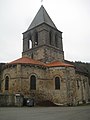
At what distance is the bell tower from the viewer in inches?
1172

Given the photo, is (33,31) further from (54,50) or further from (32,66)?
(32,66)

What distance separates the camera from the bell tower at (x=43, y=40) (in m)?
29.8

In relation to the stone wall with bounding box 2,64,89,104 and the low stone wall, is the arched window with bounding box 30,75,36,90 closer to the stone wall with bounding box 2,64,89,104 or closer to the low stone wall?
the stone wall with bounding box 2,64,89,104

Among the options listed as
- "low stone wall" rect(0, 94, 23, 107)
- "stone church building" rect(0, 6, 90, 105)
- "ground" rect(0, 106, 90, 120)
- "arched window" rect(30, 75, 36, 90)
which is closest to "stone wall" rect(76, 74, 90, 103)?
"stone church building" rect(0, 6, 90, 105)

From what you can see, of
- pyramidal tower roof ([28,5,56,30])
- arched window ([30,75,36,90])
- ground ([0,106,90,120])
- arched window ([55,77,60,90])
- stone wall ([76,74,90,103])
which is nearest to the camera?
ground ([0,106,90,120])

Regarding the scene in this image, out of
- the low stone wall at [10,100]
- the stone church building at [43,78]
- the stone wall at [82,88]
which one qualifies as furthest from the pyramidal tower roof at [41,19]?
the low stone wall at [10,100]

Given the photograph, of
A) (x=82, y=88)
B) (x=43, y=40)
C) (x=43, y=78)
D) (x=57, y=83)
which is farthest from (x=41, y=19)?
(x=82, y=88)

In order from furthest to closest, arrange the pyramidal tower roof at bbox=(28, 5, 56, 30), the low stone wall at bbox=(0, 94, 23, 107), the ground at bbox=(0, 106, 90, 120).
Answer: the pyramidal tower roof at bbox=(28, 5, 56, 30)
the low stone wall at bbox=(0, 94, 23, 107)
the ground at bbox=(0, 106, 90, 120)

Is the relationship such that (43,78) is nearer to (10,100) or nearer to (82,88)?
(10,100)

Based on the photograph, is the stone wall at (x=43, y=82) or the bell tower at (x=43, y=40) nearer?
the stone wall at (x=43, y=82)

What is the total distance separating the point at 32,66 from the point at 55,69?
3479mm

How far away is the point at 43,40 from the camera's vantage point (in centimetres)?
2989

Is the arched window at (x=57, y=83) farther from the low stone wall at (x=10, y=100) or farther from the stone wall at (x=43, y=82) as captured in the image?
the low stone wall at (x=10, y=100)

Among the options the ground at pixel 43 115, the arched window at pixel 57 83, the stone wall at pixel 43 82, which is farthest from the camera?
the arched window at pixel 57 83
